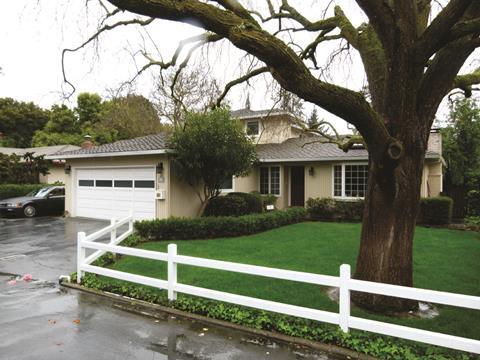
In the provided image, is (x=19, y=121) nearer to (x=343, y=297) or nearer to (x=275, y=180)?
(x=275, y=180)

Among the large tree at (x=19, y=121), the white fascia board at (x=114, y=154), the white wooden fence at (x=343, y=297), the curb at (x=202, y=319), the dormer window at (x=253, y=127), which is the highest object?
the large tree at (x=19, y=121)

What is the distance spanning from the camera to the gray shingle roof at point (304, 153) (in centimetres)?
1741

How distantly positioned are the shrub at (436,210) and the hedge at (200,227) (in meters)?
6.88

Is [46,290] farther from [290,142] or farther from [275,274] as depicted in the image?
[290,142]

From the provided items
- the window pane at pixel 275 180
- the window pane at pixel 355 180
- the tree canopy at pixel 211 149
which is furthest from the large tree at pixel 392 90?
the window pane at pixel 275 180

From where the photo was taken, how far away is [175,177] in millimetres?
14617

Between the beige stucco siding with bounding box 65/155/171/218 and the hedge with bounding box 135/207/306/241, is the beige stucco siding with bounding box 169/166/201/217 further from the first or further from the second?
the hedge with bounding box 135/207/306/241

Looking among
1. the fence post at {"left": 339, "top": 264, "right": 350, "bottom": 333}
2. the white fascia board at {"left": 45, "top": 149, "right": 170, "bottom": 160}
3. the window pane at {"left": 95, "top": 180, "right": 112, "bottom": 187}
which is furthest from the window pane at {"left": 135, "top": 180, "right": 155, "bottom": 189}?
the fence post at {"left": 339, "top": 264, "right": 350, "bottom": 333}

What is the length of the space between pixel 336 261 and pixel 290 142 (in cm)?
1365

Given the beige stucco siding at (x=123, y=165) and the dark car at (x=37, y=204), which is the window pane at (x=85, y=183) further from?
the dark car at (x=37, y=204)

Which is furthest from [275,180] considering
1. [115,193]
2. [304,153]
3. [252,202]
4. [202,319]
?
[202,319]

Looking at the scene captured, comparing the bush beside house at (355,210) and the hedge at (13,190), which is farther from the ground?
the hedge at (13,190)

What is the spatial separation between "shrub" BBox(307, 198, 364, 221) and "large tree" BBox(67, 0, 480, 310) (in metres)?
10.1

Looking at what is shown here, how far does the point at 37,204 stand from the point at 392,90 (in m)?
18.2
